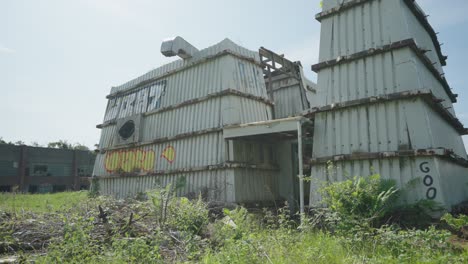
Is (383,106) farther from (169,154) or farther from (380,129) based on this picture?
(169,154)

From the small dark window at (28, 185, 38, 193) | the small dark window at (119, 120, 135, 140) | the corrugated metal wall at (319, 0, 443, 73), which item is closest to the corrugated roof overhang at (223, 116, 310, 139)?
the corrugated metal wall at (319, 0, 443, 73)

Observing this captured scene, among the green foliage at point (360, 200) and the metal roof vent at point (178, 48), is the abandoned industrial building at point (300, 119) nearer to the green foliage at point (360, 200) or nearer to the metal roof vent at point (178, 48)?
the metal roof vent at point (178, 48)

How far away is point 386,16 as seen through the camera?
29.1 feet

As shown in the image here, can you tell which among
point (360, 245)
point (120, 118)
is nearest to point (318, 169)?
point (360, 245)

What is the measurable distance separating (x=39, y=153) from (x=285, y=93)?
32.8 m

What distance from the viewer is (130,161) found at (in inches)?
602

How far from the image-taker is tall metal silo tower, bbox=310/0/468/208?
7.70 metres

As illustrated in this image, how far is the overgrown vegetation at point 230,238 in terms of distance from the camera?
475 centimetres

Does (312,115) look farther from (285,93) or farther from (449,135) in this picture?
(285,93)

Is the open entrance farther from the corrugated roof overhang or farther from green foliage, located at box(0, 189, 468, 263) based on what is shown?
green foliage, located at box(0, 189, 468, 263)

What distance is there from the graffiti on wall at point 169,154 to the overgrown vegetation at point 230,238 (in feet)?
16.3

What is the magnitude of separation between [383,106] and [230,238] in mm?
5490

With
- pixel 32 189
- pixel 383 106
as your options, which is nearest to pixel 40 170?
pixel 32 189

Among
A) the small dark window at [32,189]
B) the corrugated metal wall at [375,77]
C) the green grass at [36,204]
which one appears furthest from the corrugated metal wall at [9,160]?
the corrugated metal wall at [375,77]
